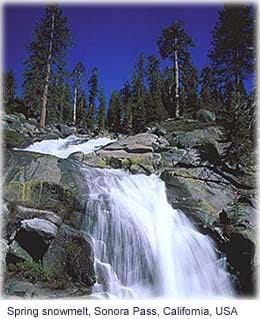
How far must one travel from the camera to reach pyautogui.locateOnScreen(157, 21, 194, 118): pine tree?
40.7 feet

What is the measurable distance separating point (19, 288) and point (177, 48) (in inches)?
405

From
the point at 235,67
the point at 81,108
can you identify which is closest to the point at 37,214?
the point at 235,67

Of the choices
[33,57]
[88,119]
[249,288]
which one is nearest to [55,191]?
[249,288]

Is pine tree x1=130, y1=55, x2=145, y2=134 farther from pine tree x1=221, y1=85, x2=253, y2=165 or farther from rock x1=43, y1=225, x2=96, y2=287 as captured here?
rock x1=43, y1=225, x2=96, y2=287

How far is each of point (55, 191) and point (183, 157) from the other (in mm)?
3122

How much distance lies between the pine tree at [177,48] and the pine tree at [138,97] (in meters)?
1.48

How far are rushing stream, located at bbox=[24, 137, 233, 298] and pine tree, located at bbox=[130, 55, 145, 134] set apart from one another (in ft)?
27.2

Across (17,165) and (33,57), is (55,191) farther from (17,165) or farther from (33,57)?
(33,57)

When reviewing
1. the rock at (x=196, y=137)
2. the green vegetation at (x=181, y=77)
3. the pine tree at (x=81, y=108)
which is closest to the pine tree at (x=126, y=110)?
the green vegetation at (x=181, y=77)

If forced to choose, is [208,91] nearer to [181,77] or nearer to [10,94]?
[181,77]

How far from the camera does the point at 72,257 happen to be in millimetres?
4762

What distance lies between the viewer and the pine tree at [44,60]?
41.7 feet

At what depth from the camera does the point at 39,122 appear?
12688 millimetres

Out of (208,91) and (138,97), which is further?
(138,97)
